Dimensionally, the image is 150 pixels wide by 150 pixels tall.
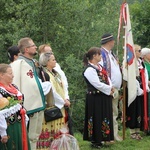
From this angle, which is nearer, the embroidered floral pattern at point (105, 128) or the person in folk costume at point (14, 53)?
the person in folk costume at point (14, 53)

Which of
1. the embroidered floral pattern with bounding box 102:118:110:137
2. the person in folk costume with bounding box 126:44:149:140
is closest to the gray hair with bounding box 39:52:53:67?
the embroidered floral pattern with bounding box 102:118:110:137

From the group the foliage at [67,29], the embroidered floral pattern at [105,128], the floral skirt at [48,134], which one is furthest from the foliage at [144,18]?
Result: the floral skirt at [48,134]

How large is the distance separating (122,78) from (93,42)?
12.6ft

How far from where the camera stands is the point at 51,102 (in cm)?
558

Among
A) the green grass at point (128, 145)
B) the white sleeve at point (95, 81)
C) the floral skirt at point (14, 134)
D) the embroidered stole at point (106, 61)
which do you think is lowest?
the green grass at point (128, 145)

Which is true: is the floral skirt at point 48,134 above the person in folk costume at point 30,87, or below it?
below

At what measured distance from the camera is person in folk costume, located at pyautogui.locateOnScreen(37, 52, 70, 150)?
559 cm

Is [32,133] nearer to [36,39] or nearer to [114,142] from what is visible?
[114,142]

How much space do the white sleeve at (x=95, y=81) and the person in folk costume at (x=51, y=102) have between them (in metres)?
0.53

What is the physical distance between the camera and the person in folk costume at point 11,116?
14.4ft

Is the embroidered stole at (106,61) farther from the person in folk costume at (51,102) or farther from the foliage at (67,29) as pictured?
the foliage at (67,29)

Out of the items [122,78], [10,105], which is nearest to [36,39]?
[122,78]

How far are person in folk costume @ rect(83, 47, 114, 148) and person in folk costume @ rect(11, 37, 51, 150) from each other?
111 centimetres

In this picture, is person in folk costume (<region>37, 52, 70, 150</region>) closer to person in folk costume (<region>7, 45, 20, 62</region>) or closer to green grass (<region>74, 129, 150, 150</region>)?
person in folk costume (<region>7, 45, 20, 62</region>)
